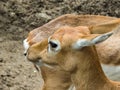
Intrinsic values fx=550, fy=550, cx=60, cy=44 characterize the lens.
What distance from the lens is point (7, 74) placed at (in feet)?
24.8

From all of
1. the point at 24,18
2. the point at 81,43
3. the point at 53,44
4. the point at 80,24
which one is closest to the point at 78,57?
the point at 81,43

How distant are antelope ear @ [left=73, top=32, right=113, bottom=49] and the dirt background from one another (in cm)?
283

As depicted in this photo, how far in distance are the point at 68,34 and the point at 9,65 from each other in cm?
299

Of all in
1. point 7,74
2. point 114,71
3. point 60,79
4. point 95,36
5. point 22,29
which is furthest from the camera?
Result: point 22,29

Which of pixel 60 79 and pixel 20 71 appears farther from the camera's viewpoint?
pixel 20 71

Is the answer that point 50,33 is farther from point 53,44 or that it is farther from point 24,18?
point 24,18

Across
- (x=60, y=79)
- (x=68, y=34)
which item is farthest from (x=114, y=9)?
(x=68, y=34)

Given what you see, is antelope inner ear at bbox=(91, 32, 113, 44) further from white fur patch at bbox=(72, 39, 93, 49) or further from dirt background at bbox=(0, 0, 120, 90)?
dirt background at bbox=(0, 0, 120, 90)

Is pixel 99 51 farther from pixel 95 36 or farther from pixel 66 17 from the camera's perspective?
pixel 95 36

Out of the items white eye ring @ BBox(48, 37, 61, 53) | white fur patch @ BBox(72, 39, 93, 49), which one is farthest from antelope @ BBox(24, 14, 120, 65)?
A: white fur patch @ BBox(72, 39, 93, 49)

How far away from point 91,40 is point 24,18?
4451 mm

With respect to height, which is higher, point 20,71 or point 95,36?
point 95,36

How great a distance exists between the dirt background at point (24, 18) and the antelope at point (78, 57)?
2.53 meters

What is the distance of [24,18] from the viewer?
8.99m
